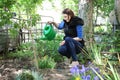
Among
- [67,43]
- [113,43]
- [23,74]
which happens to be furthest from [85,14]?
[23,74]

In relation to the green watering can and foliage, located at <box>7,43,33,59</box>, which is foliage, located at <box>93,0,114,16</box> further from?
the green watering can

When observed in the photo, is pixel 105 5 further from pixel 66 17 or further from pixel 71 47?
pixel 71 47

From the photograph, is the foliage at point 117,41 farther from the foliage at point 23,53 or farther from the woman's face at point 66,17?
the foliage at point 23,53

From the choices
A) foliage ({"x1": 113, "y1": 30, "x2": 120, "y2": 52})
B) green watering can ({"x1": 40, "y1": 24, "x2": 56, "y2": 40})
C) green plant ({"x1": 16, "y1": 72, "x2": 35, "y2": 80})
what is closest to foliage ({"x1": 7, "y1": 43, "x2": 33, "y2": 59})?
green watering can ({"x1": 40, "y1": 24, "x2": 56, "y2": 40})

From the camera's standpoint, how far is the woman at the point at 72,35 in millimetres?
6551

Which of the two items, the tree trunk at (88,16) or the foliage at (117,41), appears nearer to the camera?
the foliage at (117,41)

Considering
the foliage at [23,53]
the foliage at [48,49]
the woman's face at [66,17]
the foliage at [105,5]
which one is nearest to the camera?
the woman's face at [66,17]

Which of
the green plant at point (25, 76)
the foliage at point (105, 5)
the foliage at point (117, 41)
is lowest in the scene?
the foliage at point (117, 41)

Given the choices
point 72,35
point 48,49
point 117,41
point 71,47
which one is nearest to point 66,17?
point 72,35

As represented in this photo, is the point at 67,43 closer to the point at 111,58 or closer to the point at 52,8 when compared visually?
the point at 111,58

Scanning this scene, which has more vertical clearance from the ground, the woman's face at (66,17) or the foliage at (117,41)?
the woman's face at (66,17)

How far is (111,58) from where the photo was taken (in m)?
7.72

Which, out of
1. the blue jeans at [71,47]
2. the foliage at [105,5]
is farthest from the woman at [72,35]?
the foliage at [105,5]

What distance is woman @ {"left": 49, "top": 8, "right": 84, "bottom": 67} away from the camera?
655 centimetres
